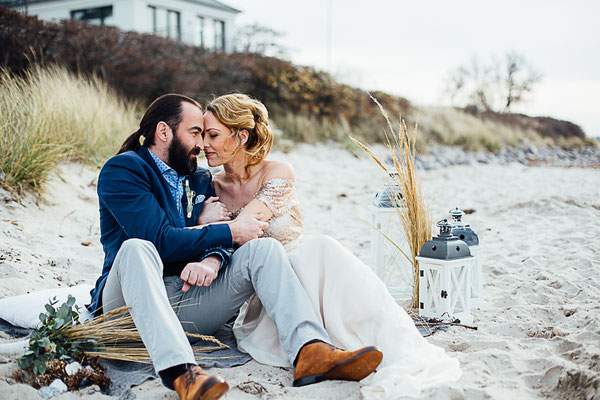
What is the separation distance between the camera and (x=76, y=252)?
14.1ft

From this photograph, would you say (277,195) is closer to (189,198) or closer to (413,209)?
(189,198)

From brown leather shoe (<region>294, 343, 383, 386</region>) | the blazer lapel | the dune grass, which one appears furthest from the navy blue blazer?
the dune grass

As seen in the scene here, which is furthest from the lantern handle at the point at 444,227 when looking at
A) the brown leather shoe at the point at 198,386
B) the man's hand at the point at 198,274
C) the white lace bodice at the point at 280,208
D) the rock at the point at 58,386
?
the rock at the point at 58,386

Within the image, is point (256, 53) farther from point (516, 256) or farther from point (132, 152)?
point (132, 152)

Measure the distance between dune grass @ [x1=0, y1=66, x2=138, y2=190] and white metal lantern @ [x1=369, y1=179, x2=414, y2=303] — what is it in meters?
3.09

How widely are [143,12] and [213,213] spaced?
18030 millimetres

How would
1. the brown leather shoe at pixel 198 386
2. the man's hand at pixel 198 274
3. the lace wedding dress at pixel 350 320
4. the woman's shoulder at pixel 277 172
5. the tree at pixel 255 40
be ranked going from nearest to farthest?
the brown leather shoe at pixel 198 386 < the lace wedding dress at pixel 350 320 < the man's hand at pixel 198 274 < the woman's shoulder at pixel 277 172 < the tree at pixel 255 40

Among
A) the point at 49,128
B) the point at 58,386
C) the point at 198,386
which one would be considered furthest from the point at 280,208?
the point at 49,128

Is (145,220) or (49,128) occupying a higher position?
(49,128)

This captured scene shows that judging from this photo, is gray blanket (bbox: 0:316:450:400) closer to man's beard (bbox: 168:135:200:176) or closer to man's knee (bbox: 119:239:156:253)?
man's knee (bbox: 119:239:156:253)

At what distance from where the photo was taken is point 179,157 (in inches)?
118

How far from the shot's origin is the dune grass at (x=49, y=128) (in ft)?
15.4

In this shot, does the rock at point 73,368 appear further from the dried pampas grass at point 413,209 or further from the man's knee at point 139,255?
the dried pampas grass at point 413,209

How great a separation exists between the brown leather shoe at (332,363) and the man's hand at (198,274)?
59 cm
